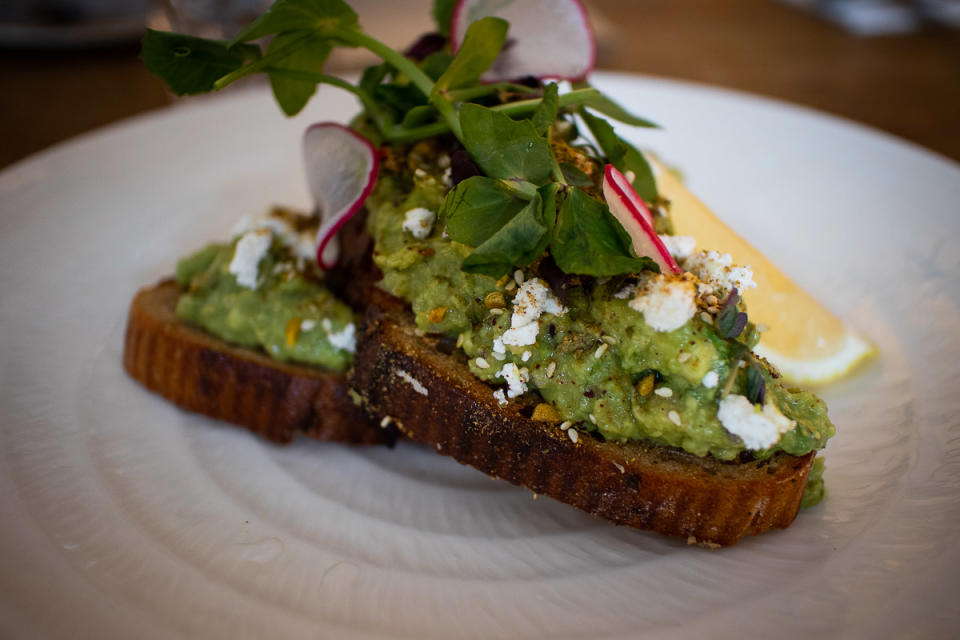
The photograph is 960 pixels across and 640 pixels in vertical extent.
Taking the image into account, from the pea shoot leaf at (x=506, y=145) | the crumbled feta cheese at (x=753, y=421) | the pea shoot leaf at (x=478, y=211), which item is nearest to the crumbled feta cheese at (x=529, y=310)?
the pea shoot leaf at (x=478, y=211)

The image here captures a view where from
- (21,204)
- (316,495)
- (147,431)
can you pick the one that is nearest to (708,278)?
(316,495)

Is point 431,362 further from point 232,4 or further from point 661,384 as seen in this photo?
point 232,4

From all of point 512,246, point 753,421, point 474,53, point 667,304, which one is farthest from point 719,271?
point 474,53

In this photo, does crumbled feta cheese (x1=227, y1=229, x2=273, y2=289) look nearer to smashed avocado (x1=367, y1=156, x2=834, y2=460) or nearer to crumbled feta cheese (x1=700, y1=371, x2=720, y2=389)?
smashed avocado (x1=367, y1=156, x2=834, y2=460)

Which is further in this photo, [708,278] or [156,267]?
[156,267]

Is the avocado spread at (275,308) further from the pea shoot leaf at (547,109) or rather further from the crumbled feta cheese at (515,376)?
the pea shoot leaf at (547,109)

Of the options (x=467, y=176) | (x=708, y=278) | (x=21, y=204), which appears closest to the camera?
(x=708, y=278)

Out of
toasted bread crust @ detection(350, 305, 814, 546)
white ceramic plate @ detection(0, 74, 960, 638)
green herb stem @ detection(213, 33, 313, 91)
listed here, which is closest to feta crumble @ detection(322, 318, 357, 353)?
toasted bread crust @ detection(350, 305, 814, 546)

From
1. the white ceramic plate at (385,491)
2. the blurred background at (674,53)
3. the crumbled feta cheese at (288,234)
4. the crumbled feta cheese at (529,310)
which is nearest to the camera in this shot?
the white ceramic plate at (385,491)
